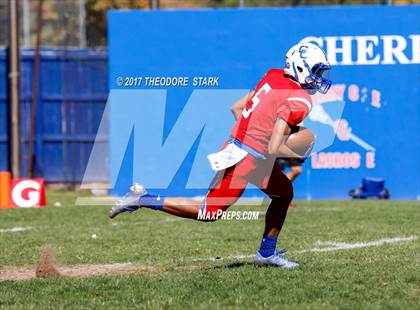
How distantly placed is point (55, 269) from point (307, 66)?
2738 millimetres

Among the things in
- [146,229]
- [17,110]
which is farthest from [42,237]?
[17,110]

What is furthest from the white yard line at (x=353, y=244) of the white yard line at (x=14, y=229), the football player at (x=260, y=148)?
the white yard line at (x=14, y=229)

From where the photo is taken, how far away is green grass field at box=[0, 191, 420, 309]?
6641mm

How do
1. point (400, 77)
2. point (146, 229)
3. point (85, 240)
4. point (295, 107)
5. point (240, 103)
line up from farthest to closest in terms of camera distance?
point (400, 77) < point (146, 229) < point (85, 240) < point (240, 103) < point (295, 107)

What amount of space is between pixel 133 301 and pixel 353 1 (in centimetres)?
1874

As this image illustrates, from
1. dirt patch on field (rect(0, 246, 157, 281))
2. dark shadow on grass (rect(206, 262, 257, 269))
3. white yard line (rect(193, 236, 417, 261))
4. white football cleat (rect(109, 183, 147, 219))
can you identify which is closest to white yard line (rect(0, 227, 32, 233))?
dirt patch on field (rect(0, 246, 157, 281))

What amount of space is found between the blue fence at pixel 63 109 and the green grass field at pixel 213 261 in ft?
18.6

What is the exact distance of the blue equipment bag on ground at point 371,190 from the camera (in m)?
17.7

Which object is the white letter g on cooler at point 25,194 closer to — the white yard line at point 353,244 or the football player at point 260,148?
the white yard line at point 353,244

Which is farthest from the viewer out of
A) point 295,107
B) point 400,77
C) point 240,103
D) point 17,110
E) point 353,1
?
point 353,1

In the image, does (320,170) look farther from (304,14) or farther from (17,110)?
(17,110)

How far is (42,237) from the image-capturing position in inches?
444

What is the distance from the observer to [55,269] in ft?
26.3

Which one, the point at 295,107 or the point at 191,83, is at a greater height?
the point at 295,107
